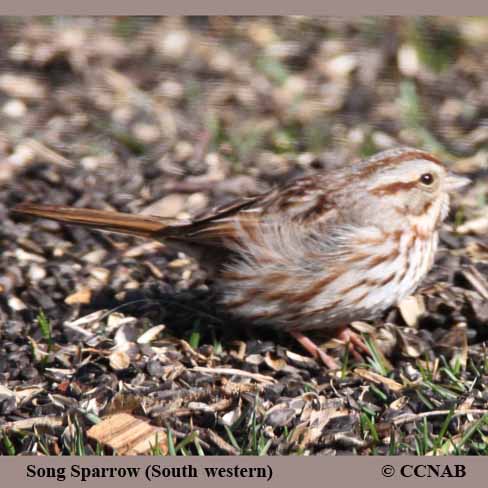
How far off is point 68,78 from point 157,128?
2.37ft

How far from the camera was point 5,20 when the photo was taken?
24.7ft

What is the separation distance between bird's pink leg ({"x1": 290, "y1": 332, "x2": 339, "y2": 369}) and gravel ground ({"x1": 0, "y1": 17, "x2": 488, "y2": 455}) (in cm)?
6

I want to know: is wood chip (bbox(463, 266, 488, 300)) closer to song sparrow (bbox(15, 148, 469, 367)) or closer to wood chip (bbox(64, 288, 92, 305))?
song sparrow (bbox(15, 148, 469, 367))

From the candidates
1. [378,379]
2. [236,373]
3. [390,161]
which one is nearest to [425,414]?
[378,379]

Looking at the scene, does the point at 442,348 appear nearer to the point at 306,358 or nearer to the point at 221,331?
the point at 306,358

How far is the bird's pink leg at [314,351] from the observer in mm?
5184

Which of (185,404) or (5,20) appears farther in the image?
(5,20)

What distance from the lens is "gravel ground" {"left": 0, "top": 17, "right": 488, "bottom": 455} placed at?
466cm

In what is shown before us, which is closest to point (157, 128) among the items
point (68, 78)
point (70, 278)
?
point (68, 78)

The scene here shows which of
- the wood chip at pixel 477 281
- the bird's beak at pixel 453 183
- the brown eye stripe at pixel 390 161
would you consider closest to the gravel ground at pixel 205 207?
the wood chip at pixel 477 281

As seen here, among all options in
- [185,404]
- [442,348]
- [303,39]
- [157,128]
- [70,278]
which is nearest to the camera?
[185,404]

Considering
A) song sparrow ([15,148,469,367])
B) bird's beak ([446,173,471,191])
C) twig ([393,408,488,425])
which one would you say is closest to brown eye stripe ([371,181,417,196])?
song sparrow ([15,148,469,367])

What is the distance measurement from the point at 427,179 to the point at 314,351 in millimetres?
951

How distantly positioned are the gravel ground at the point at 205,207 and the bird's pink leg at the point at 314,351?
6 centimetres
